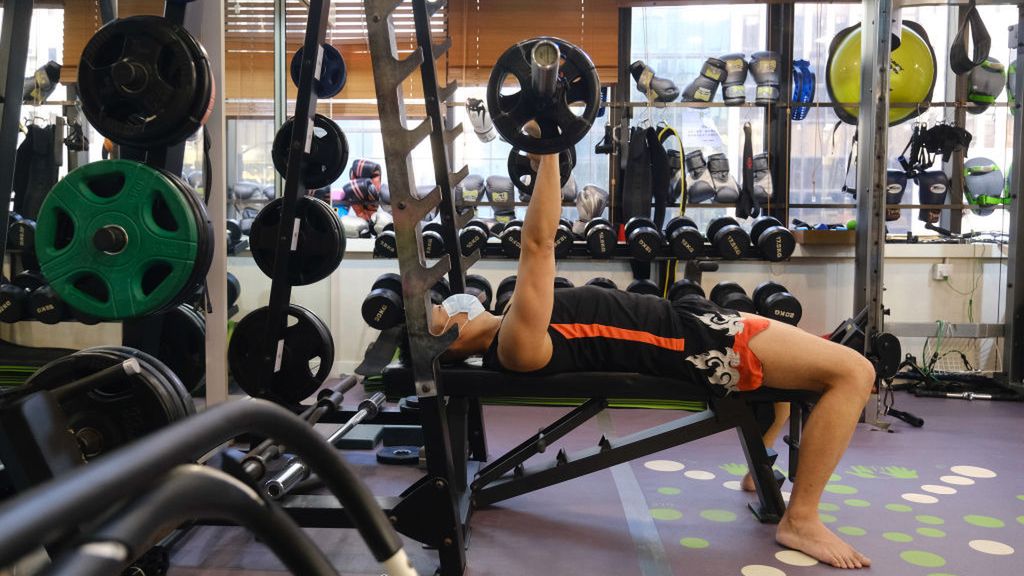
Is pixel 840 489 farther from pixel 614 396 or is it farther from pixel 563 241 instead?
pixel 563 241

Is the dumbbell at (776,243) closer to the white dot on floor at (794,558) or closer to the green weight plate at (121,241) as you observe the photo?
the white dot on floor at (794,558)

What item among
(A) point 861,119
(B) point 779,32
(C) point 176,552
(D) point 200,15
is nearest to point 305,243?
(D) point 200,15

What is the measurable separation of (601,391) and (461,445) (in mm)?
467

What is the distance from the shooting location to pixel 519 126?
1943 millimetres

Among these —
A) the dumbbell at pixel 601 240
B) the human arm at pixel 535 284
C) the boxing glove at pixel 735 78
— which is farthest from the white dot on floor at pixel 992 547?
the boxing glove at pixel 735 78

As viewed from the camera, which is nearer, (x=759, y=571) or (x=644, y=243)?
(x=759, y=571)

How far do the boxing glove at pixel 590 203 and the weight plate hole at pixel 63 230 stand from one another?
11.2ft

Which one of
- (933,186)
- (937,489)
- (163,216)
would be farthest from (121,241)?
(933,186)

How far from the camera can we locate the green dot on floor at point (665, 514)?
2.52 meters

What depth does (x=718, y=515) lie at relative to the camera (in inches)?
100

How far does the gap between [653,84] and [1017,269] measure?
235 centimetres

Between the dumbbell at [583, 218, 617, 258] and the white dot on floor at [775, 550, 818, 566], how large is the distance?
99.8 inches

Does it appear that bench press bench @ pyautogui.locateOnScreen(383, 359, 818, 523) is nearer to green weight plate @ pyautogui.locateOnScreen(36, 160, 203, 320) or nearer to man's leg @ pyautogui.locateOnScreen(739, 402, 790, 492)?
man's leg @ pyautogui.locateOnScreen(739, 402, 790, 492)

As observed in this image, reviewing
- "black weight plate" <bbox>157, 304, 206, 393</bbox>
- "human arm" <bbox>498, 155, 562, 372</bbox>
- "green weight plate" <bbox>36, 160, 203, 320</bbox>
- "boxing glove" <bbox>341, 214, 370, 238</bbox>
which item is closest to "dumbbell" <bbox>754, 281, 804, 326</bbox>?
"human arm" <bbox>498, 155, 562, 372</bbox>
